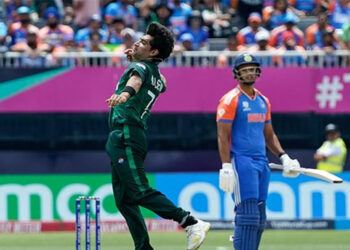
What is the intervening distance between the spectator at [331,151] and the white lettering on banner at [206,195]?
1983 millimetres

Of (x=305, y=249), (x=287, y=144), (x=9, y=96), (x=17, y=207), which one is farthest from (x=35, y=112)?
(x=305, y=249)

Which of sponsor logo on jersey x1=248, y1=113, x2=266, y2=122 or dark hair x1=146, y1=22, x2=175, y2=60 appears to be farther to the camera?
sponsor logo on jersey x1=248, y1=113, x2=266, y2=122

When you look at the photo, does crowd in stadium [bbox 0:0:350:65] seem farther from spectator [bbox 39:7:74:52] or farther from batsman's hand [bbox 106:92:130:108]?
batsman's hand [bbox 106:92:130:108]

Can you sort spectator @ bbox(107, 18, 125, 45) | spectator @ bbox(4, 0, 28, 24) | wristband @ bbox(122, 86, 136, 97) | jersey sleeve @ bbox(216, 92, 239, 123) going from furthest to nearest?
1. spectator @ bbox(4, 0, 28, 24)
2. spectator @ bbox(107, 18, 125, 45)
3. jersey sleeve @ bbox(216, 92, 239, 123)
4. wristband @ bbox(122, 86, 136, 97)

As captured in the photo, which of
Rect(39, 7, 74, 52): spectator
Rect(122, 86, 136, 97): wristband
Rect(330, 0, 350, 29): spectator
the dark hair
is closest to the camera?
Rect(122, 86, 136, 97): wristband

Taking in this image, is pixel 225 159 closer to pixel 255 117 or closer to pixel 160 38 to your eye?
pixel 255 117

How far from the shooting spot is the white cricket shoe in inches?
366

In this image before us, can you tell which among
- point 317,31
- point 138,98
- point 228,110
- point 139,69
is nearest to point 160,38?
point 139,69

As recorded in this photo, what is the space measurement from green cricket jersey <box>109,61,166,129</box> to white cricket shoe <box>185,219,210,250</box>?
96 centimetres

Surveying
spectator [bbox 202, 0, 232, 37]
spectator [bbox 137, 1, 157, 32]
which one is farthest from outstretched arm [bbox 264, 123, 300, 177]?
spectator [bbox 202, 0, 232, 37]

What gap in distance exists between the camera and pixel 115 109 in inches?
370

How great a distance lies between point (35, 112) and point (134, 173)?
9.11m

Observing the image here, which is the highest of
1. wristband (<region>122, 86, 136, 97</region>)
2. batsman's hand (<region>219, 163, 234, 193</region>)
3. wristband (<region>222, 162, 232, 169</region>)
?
wristband (<region>122, 86, 136, 97</region>)

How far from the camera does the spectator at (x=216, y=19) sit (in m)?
19.4
